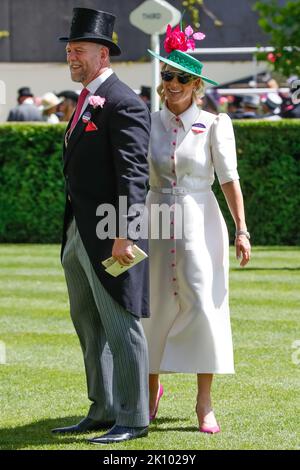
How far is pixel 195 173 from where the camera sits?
6535 mm

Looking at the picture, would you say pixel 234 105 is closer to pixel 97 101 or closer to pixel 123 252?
pixel 97 101

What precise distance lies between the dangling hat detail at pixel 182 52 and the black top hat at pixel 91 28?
1.34 feet

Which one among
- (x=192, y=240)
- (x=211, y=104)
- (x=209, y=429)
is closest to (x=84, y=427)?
(x=209, y=429)

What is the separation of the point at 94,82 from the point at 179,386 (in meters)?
2.46

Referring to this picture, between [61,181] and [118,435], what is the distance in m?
11.5

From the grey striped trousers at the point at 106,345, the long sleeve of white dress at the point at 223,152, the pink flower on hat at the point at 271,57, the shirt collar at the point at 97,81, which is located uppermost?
the pink flower on hat at the point at 271,57

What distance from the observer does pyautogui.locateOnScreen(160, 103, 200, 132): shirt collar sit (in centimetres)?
655

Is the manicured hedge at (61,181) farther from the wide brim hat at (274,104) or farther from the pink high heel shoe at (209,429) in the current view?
the pink high heel shoe at (209,429)

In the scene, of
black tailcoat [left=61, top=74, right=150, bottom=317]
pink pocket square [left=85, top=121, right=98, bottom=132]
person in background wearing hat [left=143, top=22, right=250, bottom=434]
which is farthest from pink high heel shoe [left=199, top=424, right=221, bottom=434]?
pink pocket square [left=85, top=121, right=98, bottom=132]

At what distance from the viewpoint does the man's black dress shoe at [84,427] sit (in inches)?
256

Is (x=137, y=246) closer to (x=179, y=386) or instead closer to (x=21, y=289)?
(x=179, y=386)

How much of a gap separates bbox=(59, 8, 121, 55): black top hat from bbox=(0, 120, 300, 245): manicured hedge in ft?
34.6

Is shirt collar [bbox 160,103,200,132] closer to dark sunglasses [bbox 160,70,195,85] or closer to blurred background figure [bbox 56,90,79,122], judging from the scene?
dark sunglasses [bbox 160,70,195,85]

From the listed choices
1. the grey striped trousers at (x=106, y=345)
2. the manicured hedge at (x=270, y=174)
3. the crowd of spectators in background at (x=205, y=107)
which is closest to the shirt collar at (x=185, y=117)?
the grey striped trousers at (x=106, y=345)
